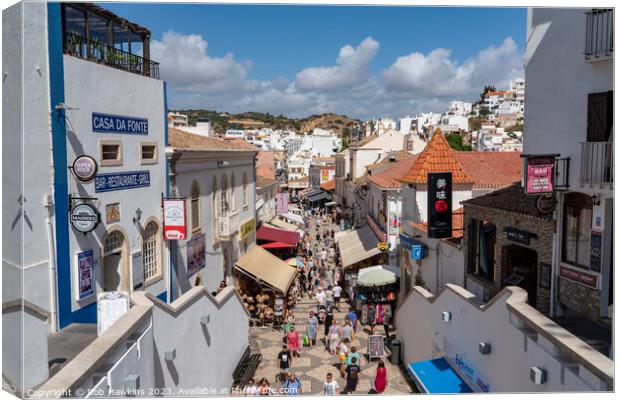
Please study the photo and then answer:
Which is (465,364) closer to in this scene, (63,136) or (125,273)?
(125,273)

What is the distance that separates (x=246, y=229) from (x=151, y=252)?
32.3 feet

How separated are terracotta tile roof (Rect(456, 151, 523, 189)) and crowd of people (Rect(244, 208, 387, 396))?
25.0 ft

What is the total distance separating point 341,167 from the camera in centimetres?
5541

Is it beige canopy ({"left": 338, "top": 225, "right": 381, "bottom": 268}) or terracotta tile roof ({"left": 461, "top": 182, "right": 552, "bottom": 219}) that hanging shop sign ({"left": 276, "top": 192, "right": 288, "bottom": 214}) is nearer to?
beige canopy ({"left": 338, "top": 225, "right": 381, "bottom": 268})

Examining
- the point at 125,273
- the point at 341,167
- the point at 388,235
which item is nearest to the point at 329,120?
the point at 341,167

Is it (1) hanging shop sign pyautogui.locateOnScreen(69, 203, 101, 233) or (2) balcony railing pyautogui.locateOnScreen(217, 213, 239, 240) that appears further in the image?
(2) balcony railing pyautogui.locateOnScreen(217, 213, 239, 240)

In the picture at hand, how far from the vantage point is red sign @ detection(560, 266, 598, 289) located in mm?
9914

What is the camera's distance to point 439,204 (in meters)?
Answer: 14.9

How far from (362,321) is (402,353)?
3699 mm

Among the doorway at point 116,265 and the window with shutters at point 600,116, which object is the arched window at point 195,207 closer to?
the doorway at point 116,265

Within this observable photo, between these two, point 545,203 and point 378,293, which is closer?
point 545,203

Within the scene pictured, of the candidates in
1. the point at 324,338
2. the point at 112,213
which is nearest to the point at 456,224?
the point at 324,338

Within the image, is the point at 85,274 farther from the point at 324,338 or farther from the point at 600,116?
the point at 600,116

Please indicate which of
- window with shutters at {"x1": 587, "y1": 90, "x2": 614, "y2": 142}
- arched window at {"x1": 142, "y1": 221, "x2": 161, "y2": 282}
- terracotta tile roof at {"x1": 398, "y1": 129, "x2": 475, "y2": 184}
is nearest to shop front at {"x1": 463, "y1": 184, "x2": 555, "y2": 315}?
window with shutters at {"x1": 587, "y1": 90, "x2": 614, "y2": 142}
